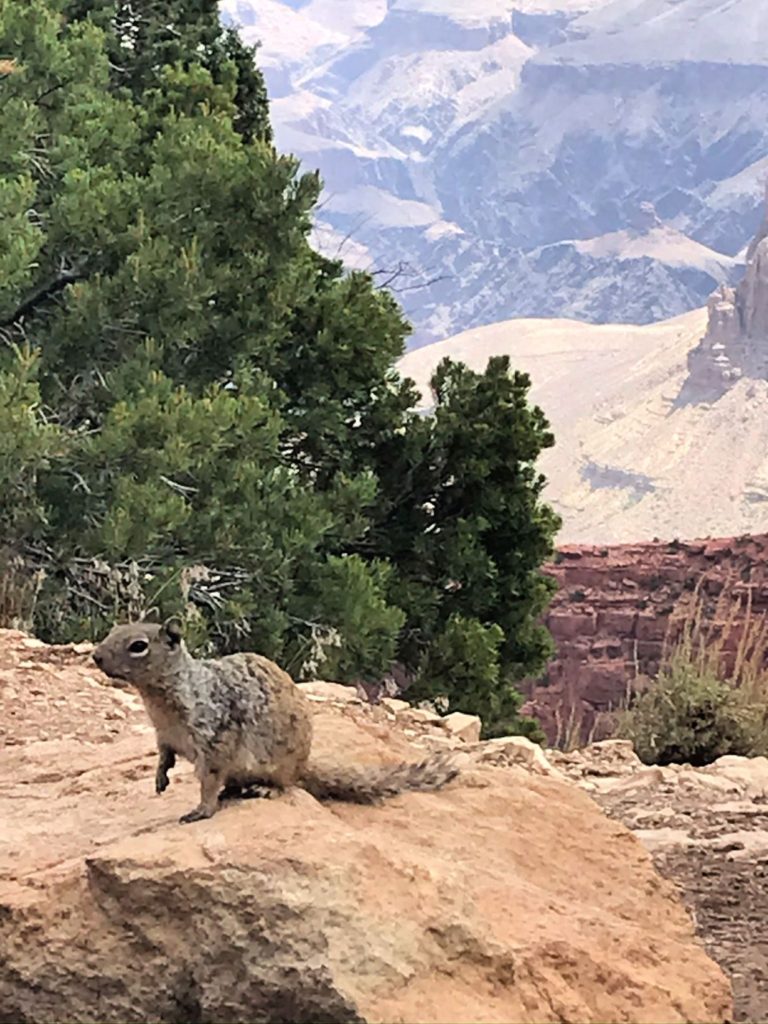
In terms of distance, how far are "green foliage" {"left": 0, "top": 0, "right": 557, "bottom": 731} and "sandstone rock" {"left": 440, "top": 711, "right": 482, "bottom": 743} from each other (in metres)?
2.44

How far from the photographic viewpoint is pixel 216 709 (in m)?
3.38

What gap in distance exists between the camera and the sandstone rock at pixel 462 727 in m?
6.96

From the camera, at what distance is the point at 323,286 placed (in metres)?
12.2

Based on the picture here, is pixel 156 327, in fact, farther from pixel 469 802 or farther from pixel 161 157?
pixel 469 802

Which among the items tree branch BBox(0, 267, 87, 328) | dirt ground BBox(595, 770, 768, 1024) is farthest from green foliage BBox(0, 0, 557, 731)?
dirt ground BBox(595, 770, 768, 1024)

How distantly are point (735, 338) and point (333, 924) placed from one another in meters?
44.1

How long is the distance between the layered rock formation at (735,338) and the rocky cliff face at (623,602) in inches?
699

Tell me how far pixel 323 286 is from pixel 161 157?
213 cm

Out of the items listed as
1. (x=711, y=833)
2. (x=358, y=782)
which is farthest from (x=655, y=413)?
(x=358, y=782)

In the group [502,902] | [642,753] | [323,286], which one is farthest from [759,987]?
[323,286]

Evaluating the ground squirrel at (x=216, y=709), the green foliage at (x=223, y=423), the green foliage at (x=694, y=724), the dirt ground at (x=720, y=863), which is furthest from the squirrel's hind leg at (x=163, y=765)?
the green foliage at (x=223, y=423)

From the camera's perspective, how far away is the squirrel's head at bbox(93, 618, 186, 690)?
131 inches

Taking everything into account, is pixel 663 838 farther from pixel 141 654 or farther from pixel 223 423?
pixel 223 423

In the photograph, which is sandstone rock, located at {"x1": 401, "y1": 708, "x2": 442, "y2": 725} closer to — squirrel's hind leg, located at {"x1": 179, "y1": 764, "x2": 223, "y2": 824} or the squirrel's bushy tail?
the squirrel's bushy tail
